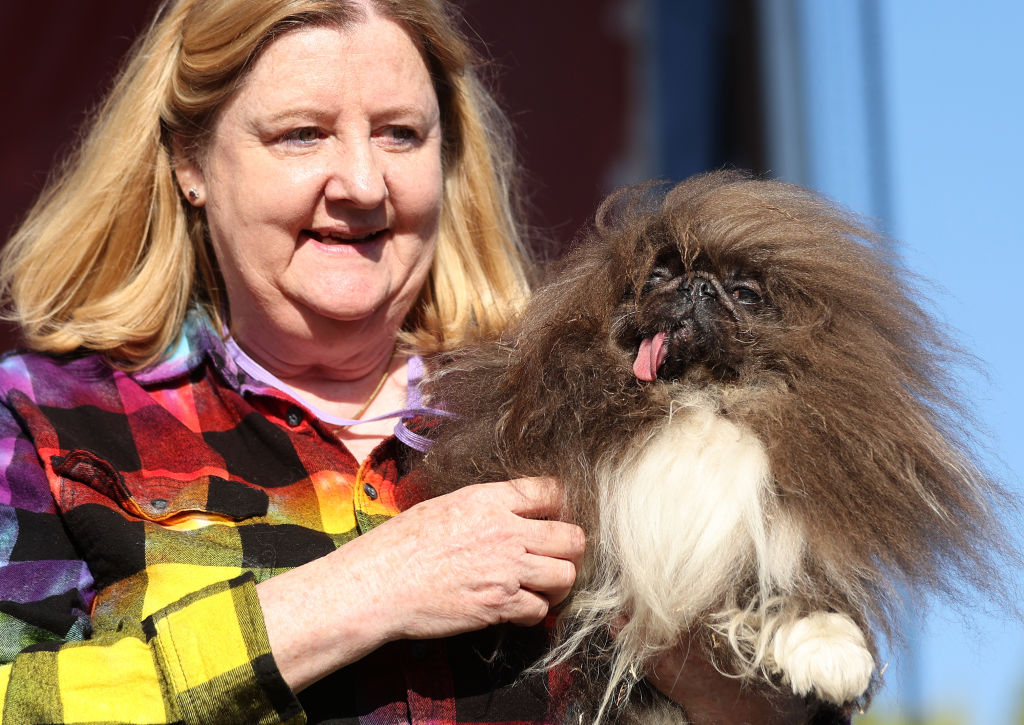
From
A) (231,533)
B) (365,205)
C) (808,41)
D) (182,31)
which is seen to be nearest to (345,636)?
(231,533)

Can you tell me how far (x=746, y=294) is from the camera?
168cm

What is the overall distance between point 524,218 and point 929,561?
135cm

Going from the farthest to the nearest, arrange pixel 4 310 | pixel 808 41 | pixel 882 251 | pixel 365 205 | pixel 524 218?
pixel 808 41
pixel 524 218
pixel 4 310
pixel 365 205
pixel 882 251

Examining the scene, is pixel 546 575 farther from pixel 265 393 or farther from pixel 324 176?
pixel 324 176

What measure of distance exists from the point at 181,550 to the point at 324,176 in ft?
2.16

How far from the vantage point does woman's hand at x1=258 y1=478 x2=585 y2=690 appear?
1.49 metres

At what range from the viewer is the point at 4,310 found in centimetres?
226

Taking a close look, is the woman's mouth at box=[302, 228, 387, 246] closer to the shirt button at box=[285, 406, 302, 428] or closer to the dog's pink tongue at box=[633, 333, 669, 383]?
the shirt button at box=[285, 406, 302, 428]

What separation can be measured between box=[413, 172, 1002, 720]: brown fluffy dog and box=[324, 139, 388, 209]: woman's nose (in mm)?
348

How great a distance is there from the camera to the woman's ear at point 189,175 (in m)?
2.05

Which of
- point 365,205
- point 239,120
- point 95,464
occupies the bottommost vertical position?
point 95,464

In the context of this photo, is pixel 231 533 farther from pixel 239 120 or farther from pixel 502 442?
pixel 239 120

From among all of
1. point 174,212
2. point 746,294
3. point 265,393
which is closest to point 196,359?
point 265,393

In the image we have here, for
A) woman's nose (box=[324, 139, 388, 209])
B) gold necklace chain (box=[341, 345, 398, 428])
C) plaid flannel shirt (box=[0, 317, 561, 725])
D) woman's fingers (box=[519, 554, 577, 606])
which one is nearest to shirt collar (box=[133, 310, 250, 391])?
plaid flannel shirt (box=[0, 317, 561, 725])
